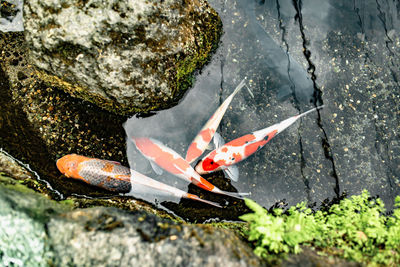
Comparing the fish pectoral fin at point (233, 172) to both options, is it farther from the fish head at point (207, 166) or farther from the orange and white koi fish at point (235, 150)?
the fish head at point (207, 166)

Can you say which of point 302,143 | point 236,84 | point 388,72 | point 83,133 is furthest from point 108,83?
point 388,72

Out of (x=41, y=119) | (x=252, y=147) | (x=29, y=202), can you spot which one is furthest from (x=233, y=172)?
(x=41, y=119)

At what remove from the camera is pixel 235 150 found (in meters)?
4.82

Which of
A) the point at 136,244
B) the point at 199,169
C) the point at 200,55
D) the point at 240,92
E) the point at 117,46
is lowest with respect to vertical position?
the point at 136,244

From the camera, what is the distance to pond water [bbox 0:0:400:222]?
16.3 ft

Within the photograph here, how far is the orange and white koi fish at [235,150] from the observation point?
15.8ft

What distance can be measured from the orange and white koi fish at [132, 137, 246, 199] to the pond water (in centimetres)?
15

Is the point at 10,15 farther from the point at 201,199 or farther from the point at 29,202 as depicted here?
the point at 201,199

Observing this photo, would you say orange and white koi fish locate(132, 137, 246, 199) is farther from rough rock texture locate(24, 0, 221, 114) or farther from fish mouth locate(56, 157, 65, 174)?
fish mouth locate(56, 157, 65, 174)

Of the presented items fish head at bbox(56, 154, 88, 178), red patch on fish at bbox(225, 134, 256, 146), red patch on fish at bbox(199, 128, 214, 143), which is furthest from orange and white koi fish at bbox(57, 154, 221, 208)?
red patch on fish at bbox(225, 134, 256, 146)

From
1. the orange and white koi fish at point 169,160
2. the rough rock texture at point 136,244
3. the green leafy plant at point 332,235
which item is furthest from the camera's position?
the orange and white koi fish at point 169,160

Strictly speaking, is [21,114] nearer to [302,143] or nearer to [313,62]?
[302,143]

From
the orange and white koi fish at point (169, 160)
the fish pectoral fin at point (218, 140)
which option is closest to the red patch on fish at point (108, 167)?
the orange and white koi fish at point (169, 160)

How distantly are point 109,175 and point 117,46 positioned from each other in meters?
2.05
